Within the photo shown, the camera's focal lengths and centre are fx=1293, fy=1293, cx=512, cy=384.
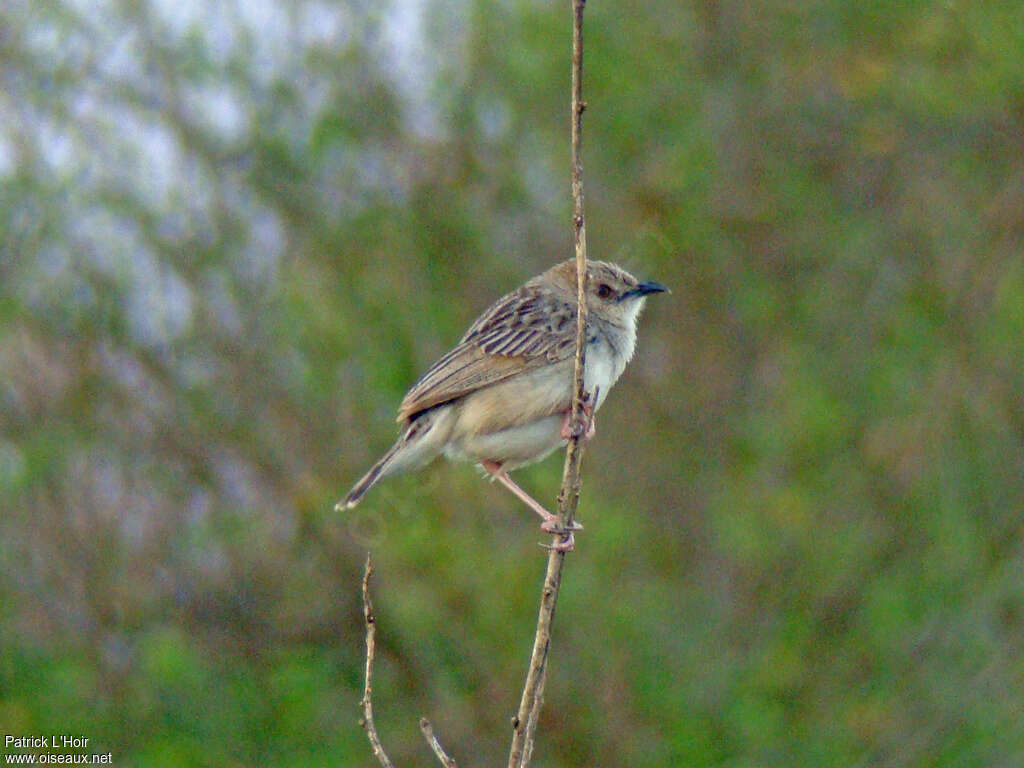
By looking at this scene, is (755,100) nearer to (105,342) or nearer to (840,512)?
(840,512)

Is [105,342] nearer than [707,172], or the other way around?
[105,342]

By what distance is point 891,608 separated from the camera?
972 centimetres

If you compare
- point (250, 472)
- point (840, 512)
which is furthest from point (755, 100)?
point (250, 472)

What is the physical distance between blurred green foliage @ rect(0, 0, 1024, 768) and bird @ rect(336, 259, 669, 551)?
105 inches

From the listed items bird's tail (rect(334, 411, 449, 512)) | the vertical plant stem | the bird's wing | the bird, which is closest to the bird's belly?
the bird

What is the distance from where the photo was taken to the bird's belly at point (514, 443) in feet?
19.9

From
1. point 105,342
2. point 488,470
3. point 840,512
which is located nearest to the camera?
point 488,470

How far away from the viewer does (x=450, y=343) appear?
9930 millimetres

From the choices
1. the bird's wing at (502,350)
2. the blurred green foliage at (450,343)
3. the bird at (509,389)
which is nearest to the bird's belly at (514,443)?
the bird at (509,389)

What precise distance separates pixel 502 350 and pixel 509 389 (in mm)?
239

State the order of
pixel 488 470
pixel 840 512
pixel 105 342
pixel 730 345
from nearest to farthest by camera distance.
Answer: pixel 488 470 → pixel 105 342 → pixel 840 512 → pixel 730 345

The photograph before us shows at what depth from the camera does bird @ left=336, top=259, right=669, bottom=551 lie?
6.02 m

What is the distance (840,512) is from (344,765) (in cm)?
440

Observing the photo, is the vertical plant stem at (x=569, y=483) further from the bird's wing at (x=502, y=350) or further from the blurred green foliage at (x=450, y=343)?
the blurred green foliage at (x=450, y=343)
